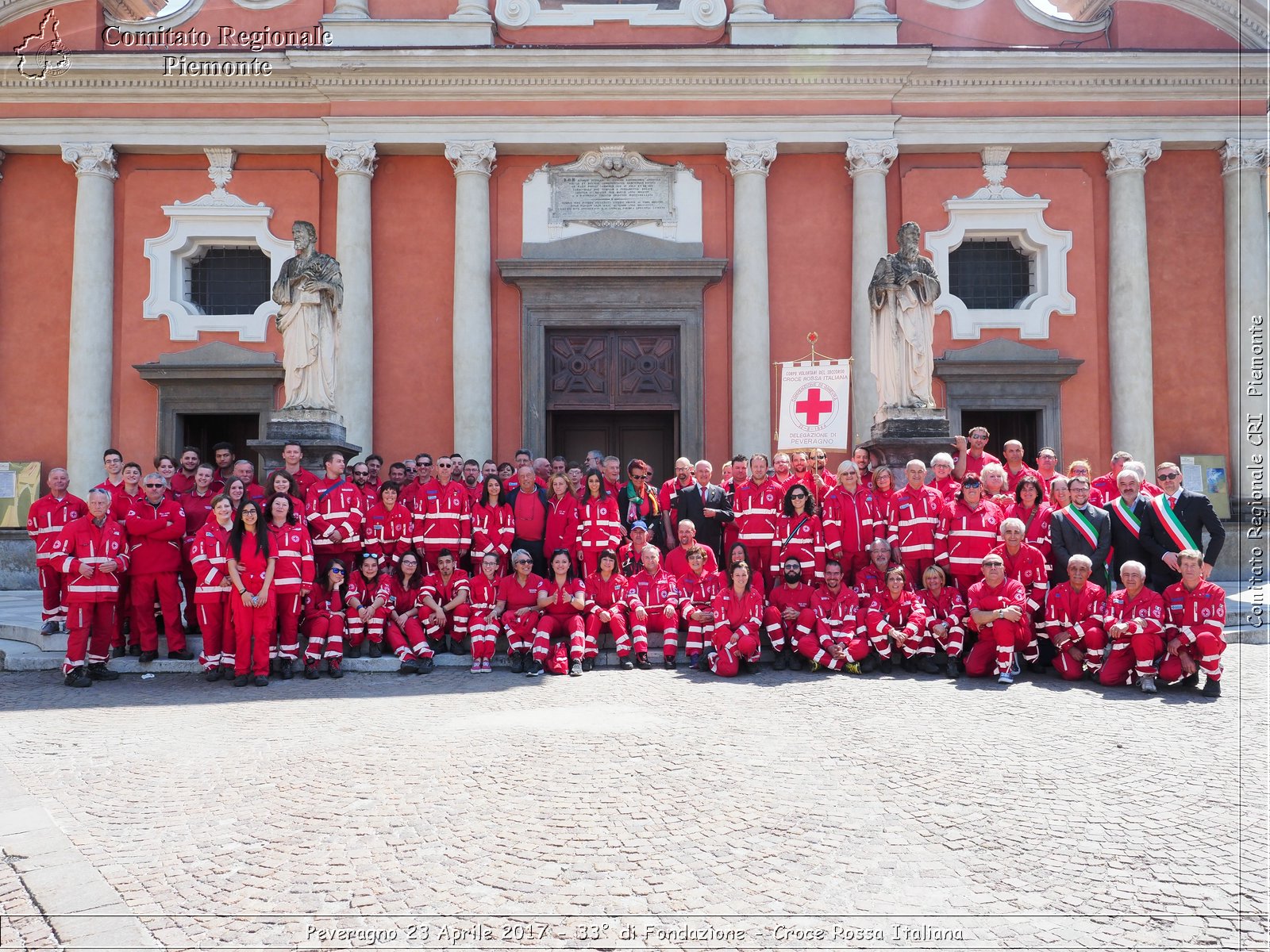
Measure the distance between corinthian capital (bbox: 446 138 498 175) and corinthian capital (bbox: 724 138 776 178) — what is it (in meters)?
4.09

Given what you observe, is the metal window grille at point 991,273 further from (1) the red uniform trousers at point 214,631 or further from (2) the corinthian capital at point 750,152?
(1) the red uniform trousers at point 214,631

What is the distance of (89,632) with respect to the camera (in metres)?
8.43

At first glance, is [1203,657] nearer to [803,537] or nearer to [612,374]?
[803,537]

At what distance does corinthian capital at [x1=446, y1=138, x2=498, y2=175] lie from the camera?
15.5 meters

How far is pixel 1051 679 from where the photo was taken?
8.16 meters

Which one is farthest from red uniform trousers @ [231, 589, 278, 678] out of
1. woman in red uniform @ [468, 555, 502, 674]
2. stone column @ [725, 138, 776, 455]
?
stone column @ [725, 138, 776, 455]

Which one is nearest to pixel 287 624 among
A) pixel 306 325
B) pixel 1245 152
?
pixel 306 325

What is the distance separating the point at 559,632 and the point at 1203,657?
561cm

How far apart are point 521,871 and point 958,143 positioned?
1549 cm

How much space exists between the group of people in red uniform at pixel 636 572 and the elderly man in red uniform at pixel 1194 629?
2 cm

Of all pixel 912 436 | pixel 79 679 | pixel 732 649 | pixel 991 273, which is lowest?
pixel 79 679

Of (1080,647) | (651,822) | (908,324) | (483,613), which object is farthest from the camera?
(908,324)

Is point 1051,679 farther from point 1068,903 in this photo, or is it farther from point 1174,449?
point 1174,449

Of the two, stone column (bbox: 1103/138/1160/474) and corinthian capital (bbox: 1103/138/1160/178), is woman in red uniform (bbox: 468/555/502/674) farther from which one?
corinthian capital (bbox: 1103/138/1160/178)
